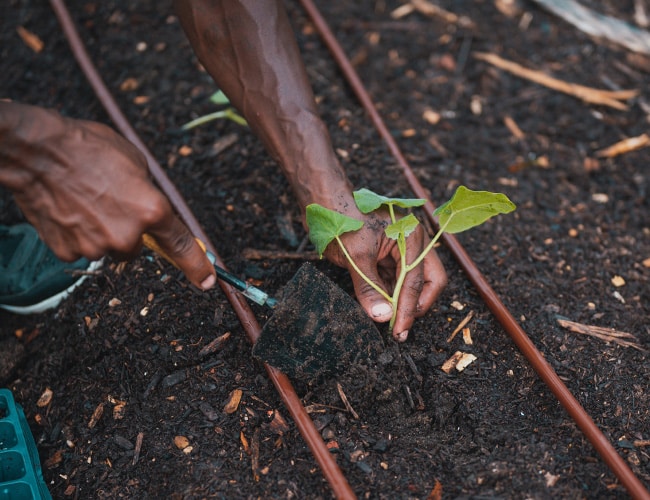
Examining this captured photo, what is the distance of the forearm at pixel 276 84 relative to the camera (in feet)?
6.63

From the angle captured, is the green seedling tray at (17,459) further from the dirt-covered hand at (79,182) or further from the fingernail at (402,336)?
the fingernail at (402,336)

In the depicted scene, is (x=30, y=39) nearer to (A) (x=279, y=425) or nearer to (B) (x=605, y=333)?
(A) (x=279, y=425)

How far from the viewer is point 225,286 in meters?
2.05

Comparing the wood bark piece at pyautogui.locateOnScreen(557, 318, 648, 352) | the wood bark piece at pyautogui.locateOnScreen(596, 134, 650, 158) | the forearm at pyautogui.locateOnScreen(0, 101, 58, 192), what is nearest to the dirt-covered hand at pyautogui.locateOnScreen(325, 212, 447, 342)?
the wood bark piece at pyautogui.locateOnScreen(557, 318, 648, 352)

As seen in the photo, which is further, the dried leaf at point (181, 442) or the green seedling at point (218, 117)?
the green seedling at point (218, 117)

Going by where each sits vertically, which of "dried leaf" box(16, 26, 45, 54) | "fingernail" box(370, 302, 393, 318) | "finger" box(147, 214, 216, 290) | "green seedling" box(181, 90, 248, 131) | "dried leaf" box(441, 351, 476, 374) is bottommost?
"dried leaf" box(441, 351, 476, 374)

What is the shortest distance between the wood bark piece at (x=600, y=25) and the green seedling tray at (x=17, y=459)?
322cm

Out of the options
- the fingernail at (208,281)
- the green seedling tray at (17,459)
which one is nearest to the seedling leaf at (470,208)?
the fingernail at (208,281)

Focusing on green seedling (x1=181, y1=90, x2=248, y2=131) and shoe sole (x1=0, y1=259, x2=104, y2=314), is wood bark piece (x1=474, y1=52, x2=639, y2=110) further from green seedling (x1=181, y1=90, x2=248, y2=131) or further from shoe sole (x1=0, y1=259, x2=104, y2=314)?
shoe sole (x1=0, y1=259, x2=104, y2=314)

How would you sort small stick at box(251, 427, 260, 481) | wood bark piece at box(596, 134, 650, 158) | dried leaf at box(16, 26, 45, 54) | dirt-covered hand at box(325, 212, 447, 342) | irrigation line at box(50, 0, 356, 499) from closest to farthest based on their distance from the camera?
irrigation line at box(50, 0, 356, 499)
small stick at box(251, 427, 260, 481)
dirt-covered hand at box(325, 212, 447, 342)
wood bark piece at box(596, 134, 650, 158)
dried leaf at box(16, 26, 45, 54)

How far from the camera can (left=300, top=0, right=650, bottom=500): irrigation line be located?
1.68m

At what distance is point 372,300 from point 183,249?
0.57 m

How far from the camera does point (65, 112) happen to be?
281 cm

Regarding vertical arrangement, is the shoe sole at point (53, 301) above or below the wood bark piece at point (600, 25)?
above
